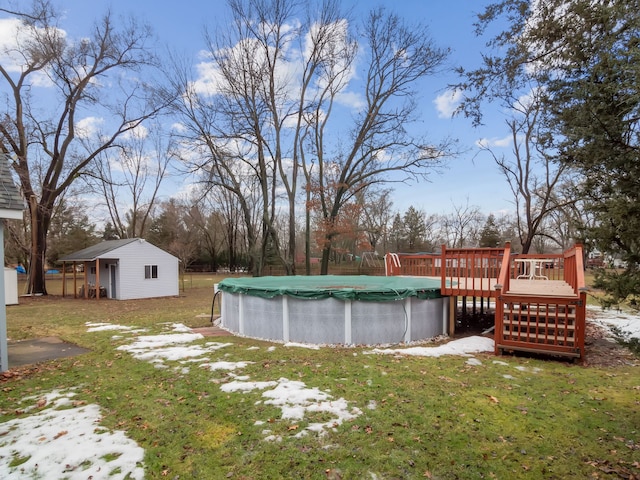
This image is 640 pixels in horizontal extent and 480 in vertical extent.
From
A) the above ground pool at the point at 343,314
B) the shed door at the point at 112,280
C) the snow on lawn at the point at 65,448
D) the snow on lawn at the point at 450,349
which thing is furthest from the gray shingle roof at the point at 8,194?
the shed door at the point at 112,280

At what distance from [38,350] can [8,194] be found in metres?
3.21

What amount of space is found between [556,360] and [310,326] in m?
4.37

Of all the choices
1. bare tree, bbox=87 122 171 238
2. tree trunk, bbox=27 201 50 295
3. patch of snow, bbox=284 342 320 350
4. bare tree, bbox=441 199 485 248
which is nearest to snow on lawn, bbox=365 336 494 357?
patch of snow, bbox=284 342 320 350

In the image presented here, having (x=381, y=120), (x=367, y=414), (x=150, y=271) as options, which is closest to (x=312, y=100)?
(x=381, y=120)

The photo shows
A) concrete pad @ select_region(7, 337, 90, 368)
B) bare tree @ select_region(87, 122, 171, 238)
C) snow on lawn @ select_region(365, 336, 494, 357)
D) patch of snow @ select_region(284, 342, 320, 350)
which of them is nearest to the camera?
concrete pad @ select_region(7, 337, 90, 368)

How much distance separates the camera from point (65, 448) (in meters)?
3.13

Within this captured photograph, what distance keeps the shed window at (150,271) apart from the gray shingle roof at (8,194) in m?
12.9

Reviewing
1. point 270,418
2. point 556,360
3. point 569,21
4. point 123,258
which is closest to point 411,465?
point 270,418

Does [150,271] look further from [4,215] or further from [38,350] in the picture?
[4,215]

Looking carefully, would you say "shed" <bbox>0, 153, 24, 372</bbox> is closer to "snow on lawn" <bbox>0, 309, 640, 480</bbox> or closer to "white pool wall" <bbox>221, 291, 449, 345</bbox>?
"snow on lawn" <bbox>0, 309, 640, 480</bbox>

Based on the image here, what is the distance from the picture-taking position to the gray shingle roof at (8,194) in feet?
17.8

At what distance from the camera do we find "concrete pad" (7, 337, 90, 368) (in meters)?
6.34

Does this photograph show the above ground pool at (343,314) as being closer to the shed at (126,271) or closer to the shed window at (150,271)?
the shed at (126,271)

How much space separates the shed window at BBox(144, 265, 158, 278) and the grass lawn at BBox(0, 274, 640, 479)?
509 inches
